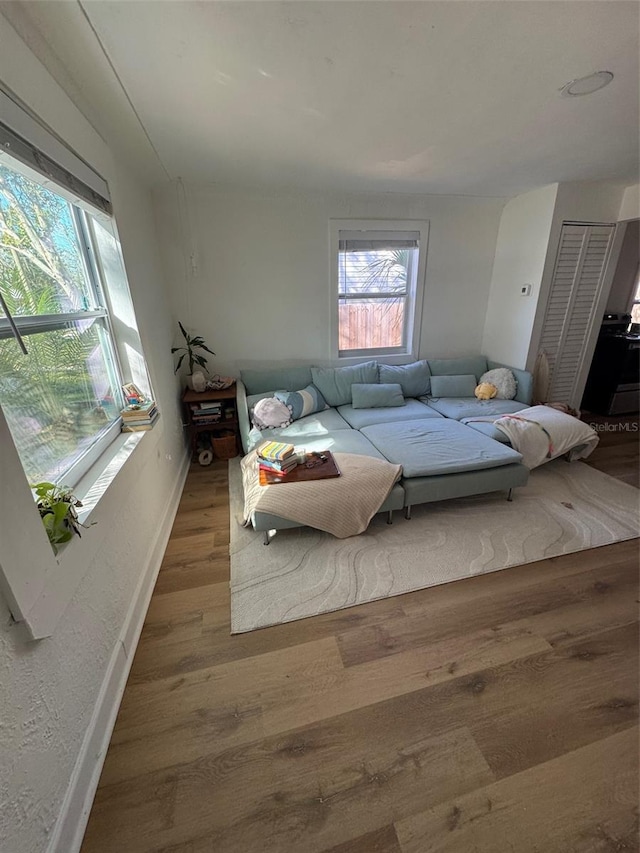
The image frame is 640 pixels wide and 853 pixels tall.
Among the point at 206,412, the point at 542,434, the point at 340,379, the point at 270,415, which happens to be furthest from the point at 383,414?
the point at 206,412

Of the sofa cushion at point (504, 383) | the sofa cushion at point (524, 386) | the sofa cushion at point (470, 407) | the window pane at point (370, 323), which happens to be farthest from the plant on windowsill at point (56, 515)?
the sofa cushion at point (524, 386)

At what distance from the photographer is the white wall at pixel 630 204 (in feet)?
10.1

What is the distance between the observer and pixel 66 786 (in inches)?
37.5

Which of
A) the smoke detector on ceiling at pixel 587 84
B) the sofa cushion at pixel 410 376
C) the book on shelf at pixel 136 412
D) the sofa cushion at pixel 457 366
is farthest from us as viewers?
the sofa cushion at pixel 457 366

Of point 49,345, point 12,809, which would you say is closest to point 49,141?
point 49,345

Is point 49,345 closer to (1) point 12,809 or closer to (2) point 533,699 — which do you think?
(1) point 12,809

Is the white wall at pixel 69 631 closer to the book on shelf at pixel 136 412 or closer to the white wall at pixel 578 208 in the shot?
the book on shelf at pixel 136 412

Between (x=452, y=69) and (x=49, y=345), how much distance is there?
2008 mm

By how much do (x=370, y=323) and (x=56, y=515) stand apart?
3257 millimetres

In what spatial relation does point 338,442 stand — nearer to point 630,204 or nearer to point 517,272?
point 517,272

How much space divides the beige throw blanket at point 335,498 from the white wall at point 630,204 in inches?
137

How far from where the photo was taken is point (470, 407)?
10.4ft

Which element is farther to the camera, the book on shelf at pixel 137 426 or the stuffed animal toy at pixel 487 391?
the stuffed animal toy at pixel 487 391

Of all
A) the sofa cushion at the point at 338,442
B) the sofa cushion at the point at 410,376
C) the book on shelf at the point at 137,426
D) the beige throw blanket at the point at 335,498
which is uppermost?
the book on shelf at the point at 137,426
